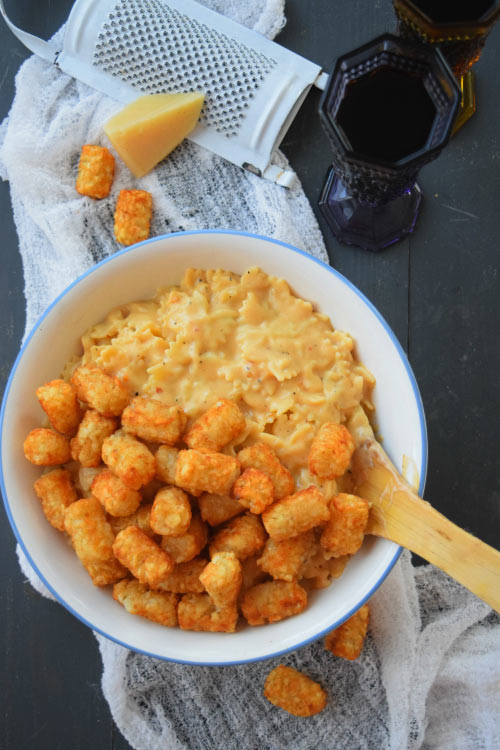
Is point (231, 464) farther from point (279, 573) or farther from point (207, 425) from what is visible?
point (279, 573)

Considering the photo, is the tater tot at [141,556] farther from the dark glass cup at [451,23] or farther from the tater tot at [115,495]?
the dark glass cup at [451,23]

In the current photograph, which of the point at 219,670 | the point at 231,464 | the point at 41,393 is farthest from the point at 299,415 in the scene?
the point at 219,670

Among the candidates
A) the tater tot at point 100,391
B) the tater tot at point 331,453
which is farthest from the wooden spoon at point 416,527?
the tater tot at point 100,391

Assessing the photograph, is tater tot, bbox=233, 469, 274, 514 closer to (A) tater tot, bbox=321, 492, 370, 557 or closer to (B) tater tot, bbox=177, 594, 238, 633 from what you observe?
(A) tater tot, bbox=321, 492, 370, 557

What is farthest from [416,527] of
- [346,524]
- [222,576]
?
[222,576]

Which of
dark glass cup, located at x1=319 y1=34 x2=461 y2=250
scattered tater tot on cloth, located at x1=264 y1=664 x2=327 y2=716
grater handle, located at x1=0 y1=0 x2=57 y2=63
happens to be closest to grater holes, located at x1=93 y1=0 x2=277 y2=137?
grater handle, located at x1=0 y1=0 x2=57 y2=63
